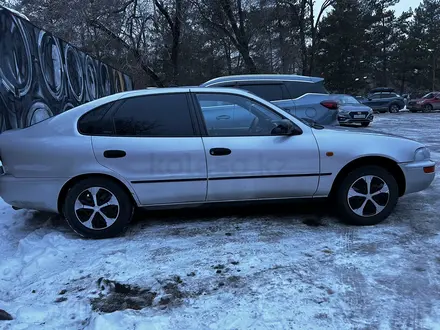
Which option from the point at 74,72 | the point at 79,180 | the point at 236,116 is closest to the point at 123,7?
the point at 74,72

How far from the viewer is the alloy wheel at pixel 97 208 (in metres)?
3.81

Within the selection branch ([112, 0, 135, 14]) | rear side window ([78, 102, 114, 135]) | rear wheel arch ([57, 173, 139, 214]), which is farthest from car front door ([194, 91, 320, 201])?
branch ([112, 0, 135, 14])

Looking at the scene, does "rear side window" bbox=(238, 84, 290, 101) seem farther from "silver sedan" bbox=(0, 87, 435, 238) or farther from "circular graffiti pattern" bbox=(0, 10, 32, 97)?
"circular graffiti pattern" bbox=(0, 10, 32, 97)

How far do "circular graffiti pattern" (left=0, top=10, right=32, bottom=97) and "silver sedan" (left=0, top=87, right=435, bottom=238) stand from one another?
3111 millimetres

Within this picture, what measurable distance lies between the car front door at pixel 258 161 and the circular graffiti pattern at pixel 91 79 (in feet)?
25.7

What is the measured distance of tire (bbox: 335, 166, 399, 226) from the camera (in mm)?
4016

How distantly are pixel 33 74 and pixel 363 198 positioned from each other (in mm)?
6406

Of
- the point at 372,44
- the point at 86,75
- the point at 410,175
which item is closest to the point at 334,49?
the point at 372,44

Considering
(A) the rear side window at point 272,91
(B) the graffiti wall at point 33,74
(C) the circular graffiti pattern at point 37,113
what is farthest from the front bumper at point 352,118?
(C) the circular graffiti pattern at point 37,113

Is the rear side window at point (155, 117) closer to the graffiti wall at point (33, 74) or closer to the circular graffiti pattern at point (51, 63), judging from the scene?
the graffiti wall at point (33, 74)


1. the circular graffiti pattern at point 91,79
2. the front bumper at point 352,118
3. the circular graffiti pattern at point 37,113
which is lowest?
the front bumper at point 352,118

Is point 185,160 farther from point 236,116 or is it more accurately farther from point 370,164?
point 370,164

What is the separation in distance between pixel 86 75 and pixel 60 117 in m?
7.41

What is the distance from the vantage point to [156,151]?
12.4 feet
